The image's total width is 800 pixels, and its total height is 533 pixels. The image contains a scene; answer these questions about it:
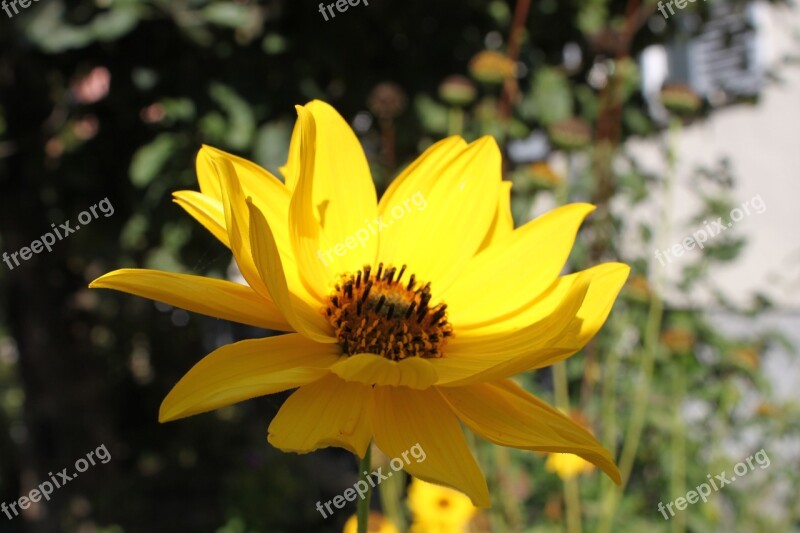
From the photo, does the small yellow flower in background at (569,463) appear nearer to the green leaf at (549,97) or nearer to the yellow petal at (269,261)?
the green leaf at (549,97)

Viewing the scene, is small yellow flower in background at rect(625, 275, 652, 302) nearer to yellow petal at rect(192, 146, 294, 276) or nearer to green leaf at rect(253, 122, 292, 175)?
green leaf at rect(253, 122, 292, 175)

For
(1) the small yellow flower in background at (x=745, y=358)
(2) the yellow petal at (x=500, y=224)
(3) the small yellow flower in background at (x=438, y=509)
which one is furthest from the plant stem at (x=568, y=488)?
(2) the yellow petal at (x=500, y=224)

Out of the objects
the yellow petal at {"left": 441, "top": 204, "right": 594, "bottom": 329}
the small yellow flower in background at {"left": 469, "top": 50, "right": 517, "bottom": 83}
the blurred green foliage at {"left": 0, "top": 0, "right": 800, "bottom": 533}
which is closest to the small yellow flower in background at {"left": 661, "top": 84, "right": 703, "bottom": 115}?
the blurred green foliage at {"left": 0, "top": 0, "right": 800, "bottom": 533}

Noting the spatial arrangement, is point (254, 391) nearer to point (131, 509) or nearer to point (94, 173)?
point (94, 173)

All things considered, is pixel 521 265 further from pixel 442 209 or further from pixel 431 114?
pixel 431 114

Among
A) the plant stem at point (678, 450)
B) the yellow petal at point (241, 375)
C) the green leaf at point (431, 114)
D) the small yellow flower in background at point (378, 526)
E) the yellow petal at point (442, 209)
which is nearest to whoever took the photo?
the yellow petal at point (241, 375)

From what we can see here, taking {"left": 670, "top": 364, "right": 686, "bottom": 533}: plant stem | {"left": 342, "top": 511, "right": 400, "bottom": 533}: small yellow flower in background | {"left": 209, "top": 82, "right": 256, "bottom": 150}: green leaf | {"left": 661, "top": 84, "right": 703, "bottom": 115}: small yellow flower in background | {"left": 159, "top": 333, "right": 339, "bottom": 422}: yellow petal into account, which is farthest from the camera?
{"left": 209, "top": 82, "right": 256, "bottom": 150}: green leaf

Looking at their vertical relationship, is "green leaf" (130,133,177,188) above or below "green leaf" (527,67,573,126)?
above

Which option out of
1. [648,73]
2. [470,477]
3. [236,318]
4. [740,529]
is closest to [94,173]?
[236,318]
